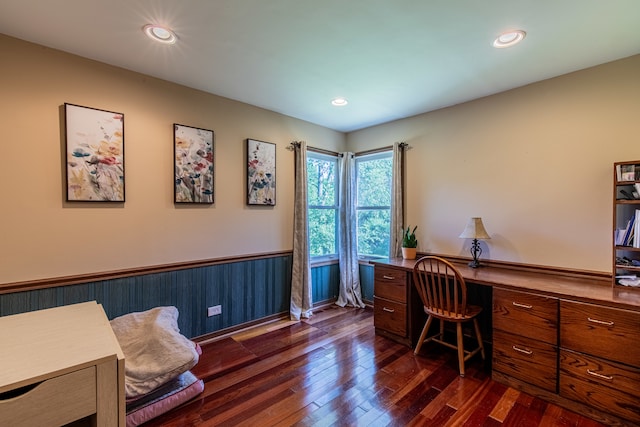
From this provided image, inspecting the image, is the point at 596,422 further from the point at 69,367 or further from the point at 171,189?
the point at 171,189

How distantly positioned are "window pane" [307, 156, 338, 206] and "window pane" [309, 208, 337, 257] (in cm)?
14

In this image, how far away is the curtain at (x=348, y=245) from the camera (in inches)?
157

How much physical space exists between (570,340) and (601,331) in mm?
181

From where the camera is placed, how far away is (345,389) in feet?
7.02

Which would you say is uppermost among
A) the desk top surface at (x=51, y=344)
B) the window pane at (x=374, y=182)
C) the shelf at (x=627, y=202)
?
the window pane at (x=374, y=182)

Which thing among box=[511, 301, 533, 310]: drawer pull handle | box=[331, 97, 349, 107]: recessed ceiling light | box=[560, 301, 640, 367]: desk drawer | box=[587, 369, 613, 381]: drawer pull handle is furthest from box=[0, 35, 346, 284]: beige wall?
box=[587, 369, 613, 381]: drawer pull handle

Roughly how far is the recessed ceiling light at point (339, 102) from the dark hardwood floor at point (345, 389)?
2.46 metres

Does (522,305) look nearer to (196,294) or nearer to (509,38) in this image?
(509,38)

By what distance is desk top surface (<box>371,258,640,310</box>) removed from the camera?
1838mm

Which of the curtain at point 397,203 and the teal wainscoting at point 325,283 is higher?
the curtain at point 397,203

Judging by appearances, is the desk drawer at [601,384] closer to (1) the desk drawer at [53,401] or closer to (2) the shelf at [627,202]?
(2) the shelf at [627,202]

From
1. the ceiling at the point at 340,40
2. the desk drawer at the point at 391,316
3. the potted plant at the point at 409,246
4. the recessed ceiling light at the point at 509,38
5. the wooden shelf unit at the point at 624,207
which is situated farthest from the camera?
the potted plant at the point at 409,246

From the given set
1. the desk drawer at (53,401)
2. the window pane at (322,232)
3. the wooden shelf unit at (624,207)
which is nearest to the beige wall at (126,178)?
the window pane at (322,232)

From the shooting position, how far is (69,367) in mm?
1019
